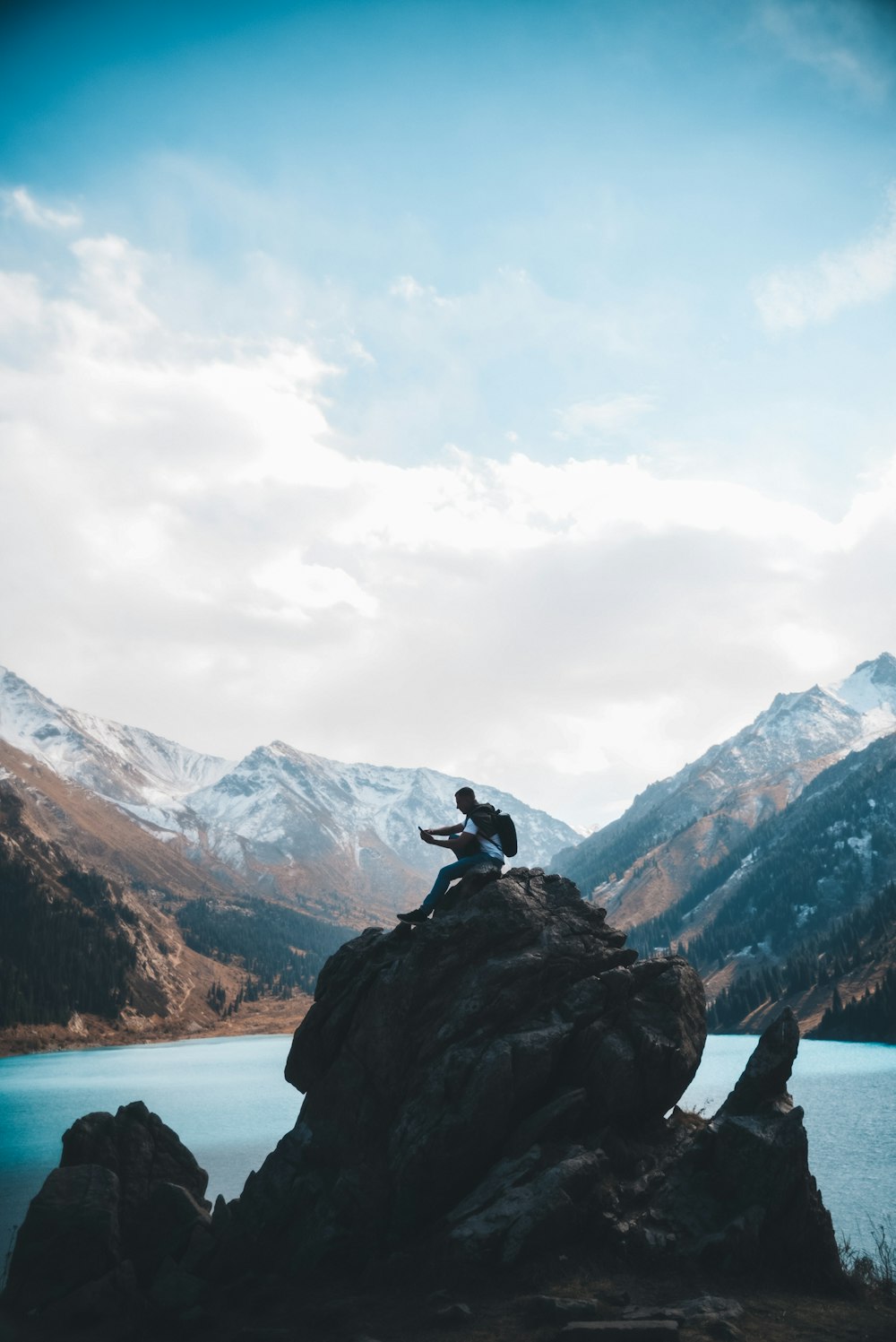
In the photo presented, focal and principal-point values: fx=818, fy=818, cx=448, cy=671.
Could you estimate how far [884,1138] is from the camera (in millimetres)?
61000

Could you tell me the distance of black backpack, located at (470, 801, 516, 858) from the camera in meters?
26.9

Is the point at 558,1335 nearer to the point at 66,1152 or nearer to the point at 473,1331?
the point at 473,1331

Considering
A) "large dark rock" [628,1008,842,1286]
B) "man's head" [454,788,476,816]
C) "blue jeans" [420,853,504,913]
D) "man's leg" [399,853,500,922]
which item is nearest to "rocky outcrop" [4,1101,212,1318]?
"man's leg" [399,853,500,922]

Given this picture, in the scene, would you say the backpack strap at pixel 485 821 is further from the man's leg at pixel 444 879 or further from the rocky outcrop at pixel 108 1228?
the rocky outcrop at pixel 108 1228

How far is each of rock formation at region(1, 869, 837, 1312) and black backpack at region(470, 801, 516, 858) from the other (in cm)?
112

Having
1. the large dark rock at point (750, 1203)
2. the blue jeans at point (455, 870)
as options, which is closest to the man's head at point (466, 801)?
the blue jeans at point (455, 870)

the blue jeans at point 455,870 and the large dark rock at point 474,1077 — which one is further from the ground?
the blue jeans at point 455,870

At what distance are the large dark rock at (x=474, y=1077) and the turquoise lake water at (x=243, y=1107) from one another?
22.7 ft

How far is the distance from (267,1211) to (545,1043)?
997 cm

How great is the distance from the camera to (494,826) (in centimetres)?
2747

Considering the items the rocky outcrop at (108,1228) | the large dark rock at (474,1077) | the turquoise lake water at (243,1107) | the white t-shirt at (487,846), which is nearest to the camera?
the large dark rock at (474,1077)

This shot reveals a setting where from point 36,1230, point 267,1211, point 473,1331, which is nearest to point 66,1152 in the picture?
point 36,1230

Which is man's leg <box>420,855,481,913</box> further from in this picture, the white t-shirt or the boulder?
the boulder

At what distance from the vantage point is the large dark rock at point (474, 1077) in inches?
862
